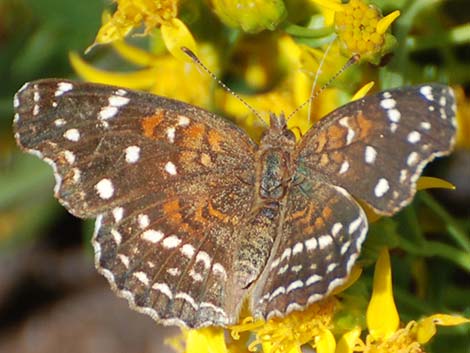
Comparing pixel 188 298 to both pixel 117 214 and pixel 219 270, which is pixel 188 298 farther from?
pixel 117 214

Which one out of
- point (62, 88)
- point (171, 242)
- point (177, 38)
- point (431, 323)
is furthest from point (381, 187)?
point (177, 38)

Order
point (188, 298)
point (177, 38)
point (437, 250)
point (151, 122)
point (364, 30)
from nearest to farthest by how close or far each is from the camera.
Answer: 1. point (188, 298)
2. point (151, 122)
3. point (364, 30)
4. point (437, 250)
5. point (177, 38)

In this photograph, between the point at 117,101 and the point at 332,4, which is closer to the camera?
the point at 117,101

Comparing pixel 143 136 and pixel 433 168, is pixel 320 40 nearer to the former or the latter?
pixel 143 136

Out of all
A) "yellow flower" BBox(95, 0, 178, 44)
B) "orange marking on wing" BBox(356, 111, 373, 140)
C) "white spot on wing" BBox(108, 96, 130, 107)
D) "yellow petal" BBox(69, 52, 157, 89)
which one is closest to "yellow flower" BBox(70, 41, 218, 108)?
"yellow petal" BBox(69, 52, 157, 89)

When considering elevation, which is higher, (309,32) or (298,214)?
(309,32)

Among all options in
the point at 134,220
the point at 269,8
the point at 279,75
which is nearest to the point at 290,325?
the point at 134,220

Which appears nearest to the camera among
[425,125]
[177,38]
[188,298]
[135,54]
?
[425,125]

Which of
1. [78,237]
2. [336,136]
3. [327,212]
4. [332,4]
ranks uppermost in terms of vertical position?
[332,4]
